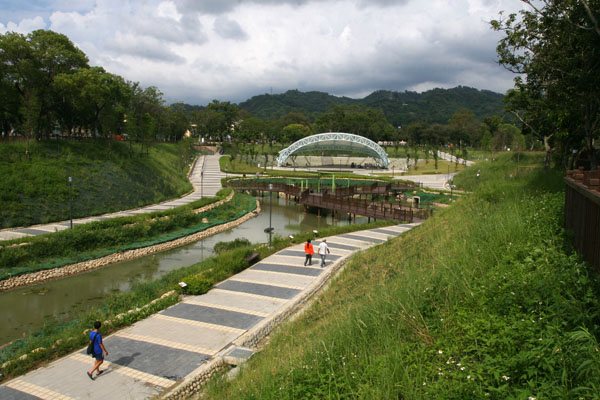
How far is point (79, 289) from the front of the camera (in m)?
16.1

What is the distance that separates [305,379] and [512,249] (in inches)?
201

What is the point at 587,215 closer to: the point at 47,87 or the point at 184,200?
the point at 184,200

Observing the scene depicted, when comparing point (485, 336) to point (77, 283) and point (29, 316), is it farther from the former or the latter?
point (77, 283)

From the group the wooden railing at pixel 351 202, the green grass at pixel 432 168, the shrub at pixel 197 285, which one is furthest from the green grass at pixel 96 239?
the green grass at pixel 432 168

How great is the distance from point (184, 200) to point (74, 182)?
9.05m

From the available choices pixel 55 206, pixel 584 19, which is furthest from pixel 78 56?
pixel 584 19

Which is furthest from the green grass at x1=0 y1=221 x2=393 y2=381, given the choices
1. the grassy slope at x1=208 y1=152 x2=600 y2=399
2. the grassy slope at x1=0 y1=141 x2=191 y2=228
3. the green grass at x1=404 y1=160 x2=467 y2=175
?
the green grass at x1=404 y1=160 x2=467 y2=175

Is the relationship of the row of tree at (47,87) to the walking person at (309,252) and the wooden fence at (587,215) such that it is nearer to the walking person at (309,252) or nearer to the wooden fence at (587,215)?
the walking person at (309,252)

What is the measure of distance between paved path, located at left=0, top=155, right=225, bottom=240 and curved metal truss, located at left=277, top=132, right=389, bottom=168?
40.2ft

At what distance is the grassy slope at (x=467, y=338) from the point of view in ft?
14.0

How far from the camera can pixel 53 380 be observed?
802cm

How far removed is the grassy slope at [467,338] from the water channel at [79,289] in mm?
9262

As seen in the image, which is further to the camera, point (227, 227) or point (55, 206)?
point (227, 227)

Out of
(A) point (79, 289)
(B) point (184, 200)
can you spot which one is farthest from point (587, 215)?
(B) point (184, 200)
